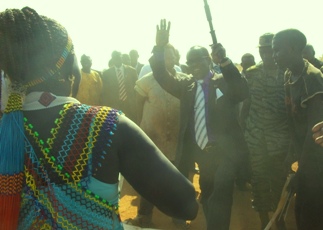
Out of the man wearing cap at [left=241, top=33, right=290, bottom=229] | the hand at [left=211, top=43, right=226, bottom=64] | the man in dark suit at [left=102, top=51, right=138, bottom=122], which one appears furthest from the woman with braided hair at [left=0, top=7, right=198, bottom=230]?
the man in dark suit at [left=102, top=51, right=138, bottom=122]

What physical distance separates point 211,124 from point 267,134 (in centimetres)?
98

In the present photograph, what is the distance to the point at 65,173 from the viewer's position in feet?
4.86

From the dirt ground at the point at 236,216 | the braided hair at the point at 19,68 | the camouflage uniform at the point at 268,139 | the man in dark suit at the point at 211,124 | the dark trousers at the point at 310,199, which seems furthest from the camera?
the dirt ground at the point at 236,216

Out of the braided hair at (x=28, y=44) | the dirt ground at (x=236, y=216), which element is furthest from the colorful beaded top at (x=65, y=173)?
the dirt ground at (x=236, y=216)

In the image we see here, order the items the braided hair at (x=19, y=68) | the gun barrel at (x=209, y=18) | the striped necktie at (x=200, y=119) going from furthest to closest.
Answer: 1. the striped necktie at (x=200, y=119)
2. the gun barrel at (x=209, y=18)
3. the braided hair at (x=19, y=68)

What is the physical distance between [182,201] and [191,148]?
A: 3327mm

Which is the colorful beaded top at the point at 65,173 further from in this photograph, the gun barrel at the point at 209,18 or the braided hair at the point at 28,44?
the gun barrel at the point at 209,18

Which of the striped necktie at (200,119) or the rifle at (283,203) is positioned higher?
the striped necktie at (200,119)

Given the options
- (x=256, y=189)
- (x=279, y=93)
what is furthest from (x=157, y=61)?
(x=256, y=189)

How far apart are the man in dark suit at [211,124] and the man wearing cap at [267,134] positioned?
672 mm

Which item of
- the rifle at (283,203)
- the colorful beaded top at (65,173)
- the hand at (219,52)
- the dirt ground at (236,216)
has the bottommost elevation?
the dirt ground at (236,216)

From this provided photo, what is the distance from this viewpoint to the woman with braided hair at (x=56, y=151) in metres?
1.47

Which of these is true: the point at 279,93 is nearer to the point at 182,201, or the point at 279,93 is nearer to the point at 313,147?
the point at 313,147

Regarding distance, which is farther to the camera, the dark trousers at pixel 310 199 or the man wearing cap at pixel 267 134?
the man wearing cap at pixel 267 134
